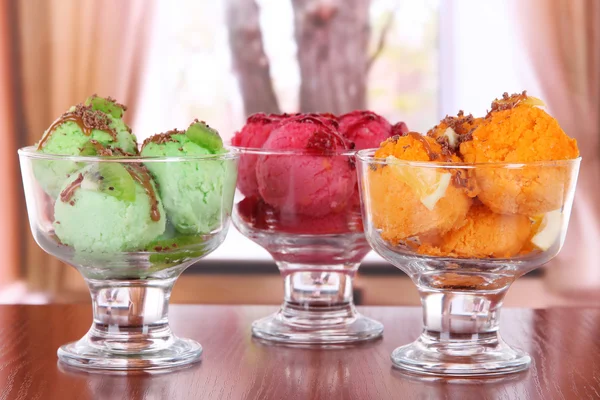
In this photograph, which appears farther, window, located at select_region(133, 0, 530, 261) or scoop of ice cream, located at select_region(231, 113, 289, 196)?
window, located at select_region(133, 0, 530, 261)

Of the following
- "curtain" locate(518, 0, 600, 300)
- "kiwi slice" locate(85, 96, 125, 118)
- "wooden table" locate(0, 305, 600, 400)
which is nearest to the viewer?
"wooden table" locate(0, 305, 600, 400)

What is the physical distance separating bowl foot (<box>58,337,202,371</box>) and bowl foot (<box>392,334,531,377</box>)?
6.4 inches

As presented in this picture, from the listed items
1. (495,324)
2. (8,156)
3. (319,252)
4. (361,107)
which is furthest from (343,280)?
(8,156)

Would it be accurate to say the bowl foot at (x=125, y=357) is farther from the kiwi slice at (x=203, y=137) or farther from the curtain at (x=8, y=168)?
the curtain at (x=8, y=168)

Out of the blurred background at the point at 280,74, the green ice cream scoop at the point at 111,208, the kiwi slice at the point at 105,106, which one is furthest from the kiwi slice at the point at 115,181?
the blurred background at the point at 280,74

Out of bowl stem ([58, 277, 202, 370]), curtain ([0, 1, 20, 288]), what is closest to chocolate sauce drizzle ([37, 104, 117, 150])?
bowl stem ([58, 277, 202, 370])

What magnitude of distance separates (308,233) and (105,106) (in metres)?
0.21

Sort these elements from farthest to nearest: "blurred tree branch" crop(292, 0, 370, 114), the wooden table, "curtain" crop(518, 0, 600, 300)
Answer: "blurred tree branch" crop(292, 0, 370, 114), "curtain" crop(518, 0, 600, 300), the wooden table

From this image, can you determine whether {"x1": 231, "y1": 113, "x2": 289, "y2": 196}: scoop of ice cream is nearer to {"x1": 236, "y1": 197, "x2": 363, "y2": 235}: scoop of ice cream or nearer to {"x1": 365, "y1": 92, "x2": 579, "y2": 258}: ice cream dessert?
{"x1": 236, "y1": 197, "x2": 363, "y2": 235}: scoop of ice cream

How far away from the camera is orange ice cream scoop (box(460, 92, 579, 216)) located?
22.6 inches

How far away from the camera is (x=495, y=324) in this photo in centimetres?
65

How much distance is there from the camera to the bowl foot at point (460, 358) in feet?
2.01

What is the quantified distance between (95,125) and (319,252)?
Answer: 0.23m

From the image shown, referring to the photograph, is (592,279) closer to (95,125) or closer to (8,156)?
(8,156)
